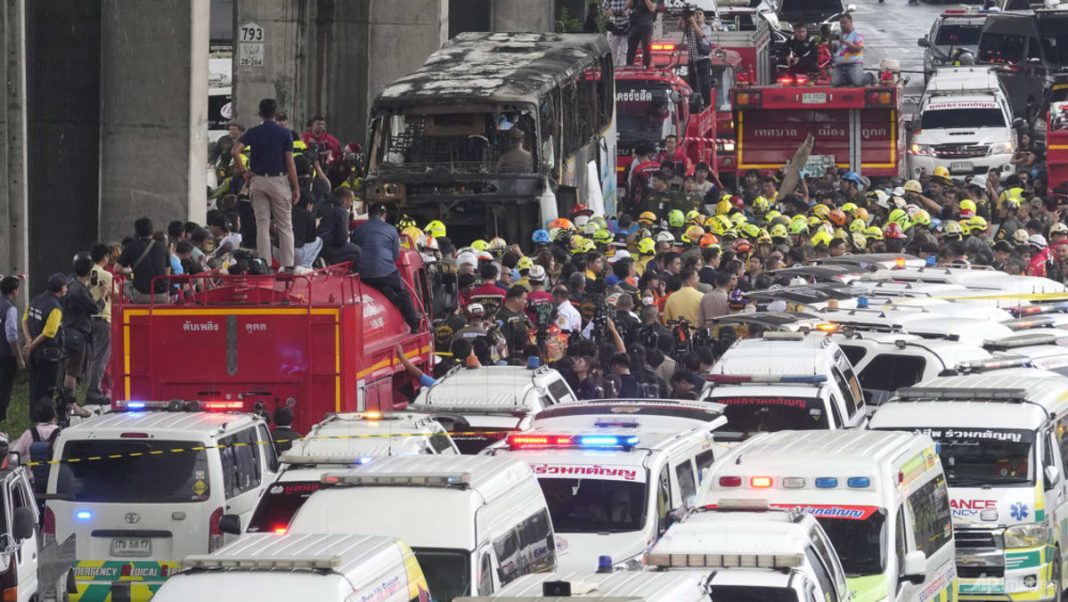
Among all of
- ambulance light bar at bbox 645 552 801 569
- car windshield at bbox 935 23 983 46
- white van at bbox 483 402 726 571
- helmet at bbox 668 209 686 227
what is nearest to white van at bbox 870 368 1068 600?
white van at bbox 483 402 726 571

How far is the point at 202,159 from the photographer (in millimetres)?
28922

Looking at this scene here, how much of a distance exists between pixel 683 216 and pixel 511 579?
18377mm

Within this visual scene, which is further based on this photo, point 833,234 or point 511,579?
point 833,234

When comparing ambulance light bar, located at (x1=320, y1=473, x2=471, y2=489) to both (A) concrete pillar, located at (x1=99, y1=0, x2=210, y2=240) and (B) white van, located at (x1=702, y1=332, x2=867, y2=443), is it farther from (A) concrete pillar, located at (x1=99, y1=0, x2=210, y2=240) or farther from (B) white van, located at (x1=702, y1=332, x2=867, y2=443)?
(A) concrete pillar, located at (x1=99, y1=0, x2=210, y2=240)

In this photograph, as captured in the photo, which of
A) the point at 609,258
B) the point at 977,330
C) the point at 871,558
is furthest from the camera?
the point at 609,258

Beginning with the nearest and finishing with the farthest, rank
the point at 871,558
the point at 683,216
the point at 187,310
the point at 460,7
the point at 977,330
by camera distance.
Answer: the point at 871,558 → the point at 187,310 → the point at 977,330 → the point at 683,216 → the point at 460,7

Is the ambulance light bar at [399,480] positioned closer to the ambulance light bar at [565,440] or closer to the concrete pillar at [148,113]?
the ambulance light bar at [565,440]

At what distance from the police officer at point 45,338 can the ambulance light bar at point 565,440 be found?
7.00 m

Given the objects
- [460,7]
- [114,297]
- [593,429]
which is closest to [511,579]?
[593,429]

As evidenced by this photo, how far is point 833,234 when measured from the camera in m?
31.5

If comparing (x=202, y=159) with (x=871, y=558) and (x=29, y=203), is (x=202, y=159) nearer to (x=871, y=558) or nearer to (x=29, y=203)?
(x=29, y=203)

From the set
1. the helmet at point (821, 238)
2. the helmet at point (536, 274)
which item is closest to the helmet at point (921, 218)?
the helmet at point (821, 238)

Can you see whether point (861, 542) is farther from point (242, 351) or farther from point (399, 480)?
point (242, 351)

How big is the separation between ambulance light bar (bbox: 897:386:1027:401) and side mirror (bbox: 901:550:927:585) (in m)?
3.75
